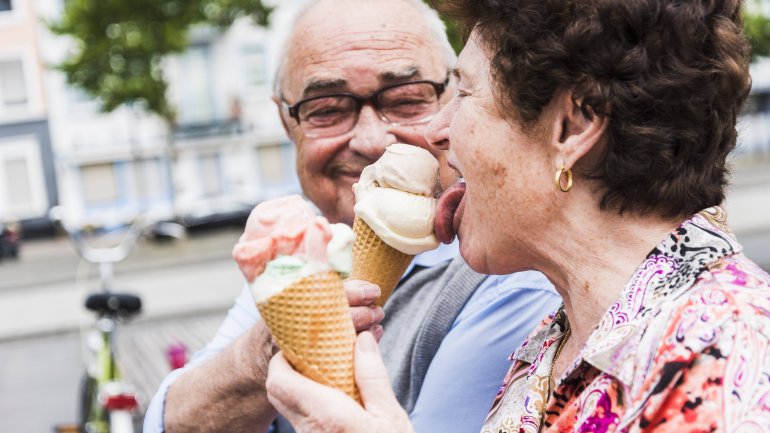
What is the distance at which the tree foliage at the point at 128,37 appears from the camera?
2178 centimetres

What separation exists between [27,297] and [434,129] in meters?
15.2

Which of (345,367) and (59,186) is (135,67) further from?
(345,367)

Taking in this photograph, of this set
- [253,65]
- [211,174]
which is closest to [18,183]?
[211,174]

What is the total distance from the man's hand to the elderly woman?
149mm

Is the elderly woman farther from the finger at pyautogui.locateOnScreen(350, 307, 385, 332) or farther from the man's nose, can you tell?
the man's nose

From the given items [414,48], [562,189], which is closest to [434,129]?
[562,189]

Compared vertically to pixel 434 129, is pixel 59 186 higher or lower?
lower

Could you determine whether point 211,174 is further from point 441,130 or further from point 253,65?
point 441,130

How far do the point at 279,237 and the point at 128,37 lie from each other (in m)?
22.3

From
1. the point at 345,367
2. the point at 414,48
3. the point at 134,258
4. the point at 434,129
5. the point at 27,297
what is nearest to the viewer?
the point at 345,367

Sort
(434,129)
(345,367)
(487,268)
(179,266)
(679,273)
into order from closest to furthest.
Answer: (679,273) → (345,367) → (487,268) → (434,129) → (179,266)

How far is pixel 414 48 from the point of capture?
2346 millimetres

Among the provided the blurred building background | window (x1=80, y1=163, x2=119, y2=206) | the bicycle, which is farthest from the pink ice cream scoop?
window (x1=80, y1=163, x2=119, y2=206)

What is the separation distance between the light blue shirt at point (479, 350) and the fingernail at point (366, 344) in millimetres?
454
